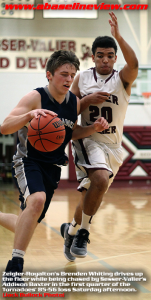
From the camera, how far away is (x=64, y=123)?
3.03 m

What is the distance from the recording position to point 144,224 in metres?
5.19

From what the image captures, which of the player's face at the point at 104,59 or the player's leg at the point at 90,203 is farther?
the player's face at the point at 104,59

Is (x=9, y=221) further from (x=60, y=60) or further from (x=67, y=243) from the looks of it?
(x=60, y=60)

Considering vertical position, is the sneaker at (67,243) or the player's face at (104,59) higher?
the player's face at (104,59)

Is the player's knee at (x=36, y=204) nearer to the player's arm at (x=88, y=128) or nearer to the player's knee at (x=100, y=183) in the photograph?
the player's knee at (x=100, y=183)

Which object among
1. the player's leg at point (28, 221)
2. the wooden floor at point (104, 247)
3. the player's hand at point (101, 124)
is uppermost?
the player's hand at point (101, 124)

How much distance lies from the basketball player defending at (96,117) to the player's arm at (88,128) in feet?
0.61

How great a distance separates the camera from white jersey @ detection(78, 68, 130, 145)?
3.52 m

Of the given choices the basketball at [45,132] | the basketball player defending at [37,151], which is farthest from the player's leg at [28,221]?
the basketball at [45,132]

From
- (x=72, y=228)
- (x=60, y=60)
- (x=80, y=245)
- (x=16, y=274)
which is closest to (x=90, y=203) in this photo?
(x=80, y=245)

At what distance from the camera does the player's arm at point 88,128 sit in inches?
127

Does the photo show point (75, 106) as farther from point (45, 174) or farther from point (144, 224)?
point (144, 224)

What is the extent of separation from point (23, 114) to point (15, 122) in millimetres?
100

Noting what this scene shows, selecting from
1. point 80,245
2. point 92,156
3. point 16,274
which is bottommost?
point 80,245
